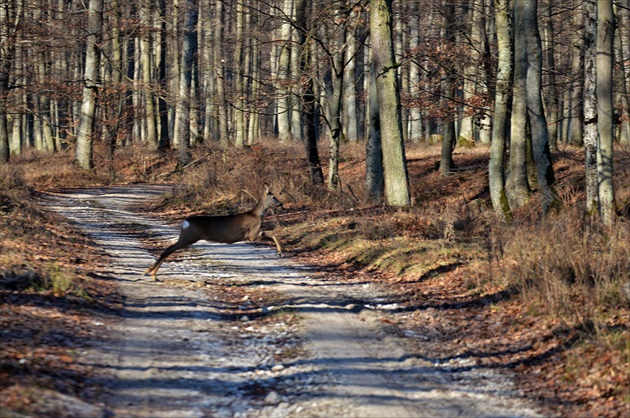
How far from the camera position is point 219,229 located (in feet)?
43.4

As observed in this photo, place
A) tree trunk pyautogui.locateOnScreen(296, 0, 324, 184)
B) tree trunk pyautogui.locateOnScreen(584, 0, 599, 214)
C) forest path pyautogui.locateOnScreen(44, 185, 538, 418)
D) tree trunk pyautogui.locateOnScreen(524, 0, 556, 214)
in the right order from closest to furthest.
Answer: forest path pyautogui.locateOnScreen(44, 185, 538, 418) → tree trunk pyautogui.locateOnScreen(584, 0, 599, 214) → tree trunk pyautogui.locateOnScreen(524, 0, 556, 214) → tree trunk pyautogui.locateOnScreen(296, 0, 324, 184)

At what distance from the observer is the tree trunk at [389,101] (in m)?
19.1

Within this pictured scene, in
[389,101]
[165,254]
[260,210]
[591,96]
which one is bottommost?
[165,254]

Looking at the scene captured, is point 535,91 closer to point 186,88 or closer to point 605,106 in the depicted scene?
point 605,106

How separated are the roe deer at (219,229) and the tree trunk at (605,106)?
233 inches

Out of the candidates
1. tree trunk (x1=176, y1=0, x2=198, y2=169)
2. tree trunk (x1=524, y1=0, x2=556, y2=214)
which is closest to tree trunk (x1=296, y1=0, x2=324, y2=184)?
tree trunk (x1=524, y1=0, x2=556, y2=214)

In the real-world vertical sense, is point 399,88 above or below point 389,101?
above

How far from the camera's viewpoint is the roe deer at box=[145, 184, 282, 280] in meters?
12.8

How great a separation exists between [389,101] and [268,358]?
38.0 feet

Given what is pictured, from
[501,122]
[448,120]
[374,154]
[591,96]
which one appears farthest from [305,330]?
[448,120]

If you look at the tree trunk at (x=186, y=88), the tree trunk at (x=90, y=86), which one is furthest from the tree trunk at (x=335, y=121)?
the tree trunk at (x=90, y=86)

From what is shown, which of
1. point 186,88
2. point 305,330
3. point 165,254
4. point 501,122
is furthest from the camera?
point 186,88

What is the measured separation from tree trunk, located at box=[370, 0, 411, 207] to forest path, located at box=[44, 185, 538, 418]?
6.68 metres

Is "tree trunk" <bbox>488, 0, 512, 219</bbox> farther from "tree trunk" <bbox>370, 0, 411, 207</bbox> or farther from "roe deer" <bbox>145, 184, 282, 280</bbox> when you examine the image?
"roe deer" <bbox>145, 184, 282, 280</bbox>
